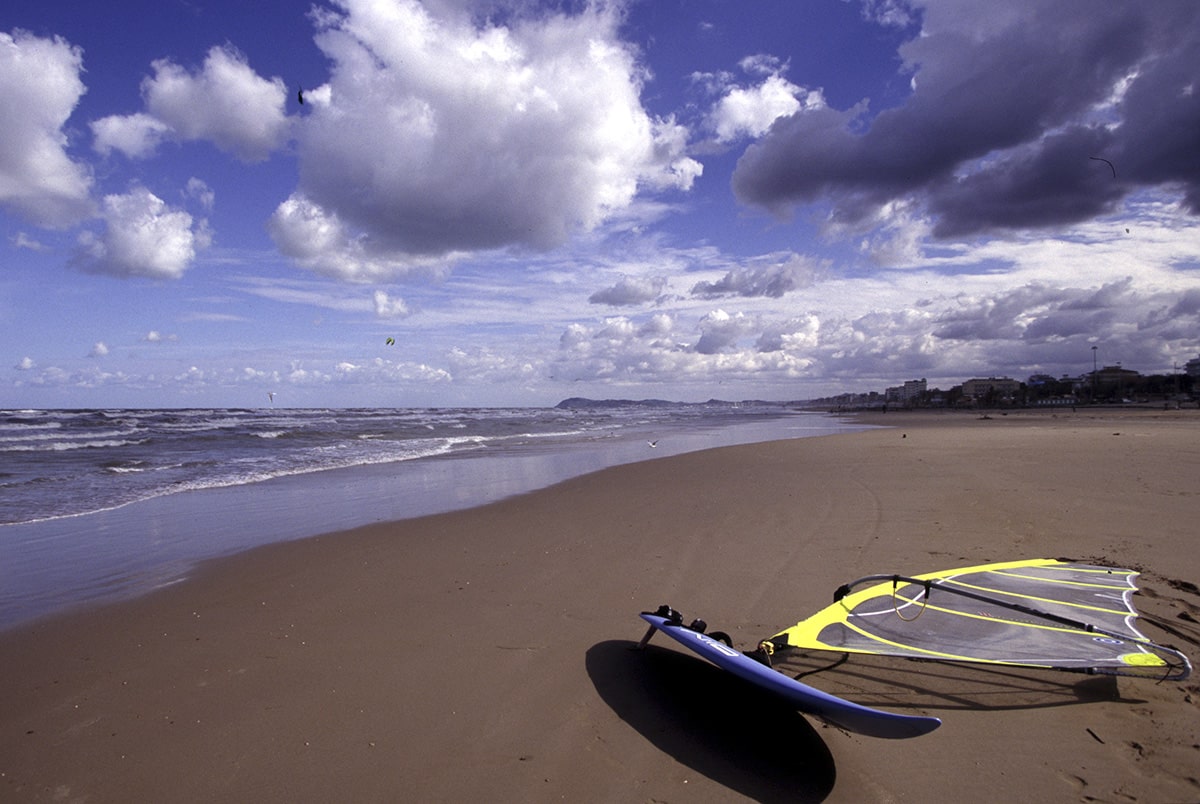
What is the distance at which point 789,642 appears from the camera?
3.84 metres

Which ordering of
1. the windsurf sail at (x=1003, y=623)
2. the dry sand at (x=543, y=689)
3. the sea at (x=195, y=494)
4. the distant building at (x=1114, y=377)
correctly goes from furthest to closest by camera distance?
the distant building at (x=1114, y=377) → the sea at (x=195, y=494) → the windsurf sail at (x=1003, y=623) → the dry sand at (x=543, y=689)

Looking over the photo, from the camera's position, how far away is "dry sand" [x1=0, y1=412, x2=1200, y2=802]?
9.47ft

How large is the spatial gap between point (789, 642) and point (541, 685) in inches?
61.9

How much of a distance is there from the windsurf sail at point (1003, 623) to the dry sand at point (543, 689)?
0.65ft

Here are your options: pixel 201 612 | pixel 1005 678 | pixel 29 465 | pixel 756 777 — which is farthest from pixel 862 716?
pixel 29 465

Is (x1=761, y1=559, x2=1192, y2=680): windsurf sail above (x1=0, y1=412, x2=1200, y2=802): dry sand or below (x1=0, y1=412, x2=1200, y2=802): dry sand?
above

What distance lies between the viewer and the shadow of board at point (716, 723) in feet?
9.50

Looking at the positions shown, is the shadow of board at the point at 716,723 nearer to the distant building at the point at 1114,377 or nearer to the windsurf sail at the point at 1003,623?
the windsurf sail at the point at 1003,623

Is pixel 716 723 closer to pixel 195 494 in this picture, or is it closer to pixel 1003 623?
pixel 1003 623

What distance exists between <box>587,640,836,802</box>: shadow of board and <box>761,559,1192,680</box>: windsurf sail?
0.46 metres

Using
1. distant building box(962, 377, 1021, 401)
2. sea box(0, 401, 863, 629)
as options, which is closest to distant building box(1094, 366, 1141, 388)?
distant building box(962, 377, 1021, 401)

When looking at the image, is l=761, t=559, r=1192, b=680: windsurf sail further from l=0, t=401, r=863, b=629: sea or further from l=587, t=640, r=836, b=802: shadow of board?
l=0, t=401, r=863, b=629: sea

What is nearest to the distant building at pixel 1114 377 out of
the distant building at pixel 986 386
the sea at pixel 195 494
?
the distant building at pixel 986 386

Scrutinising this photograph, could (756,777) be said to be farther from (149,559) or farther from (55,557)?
(55,557)
